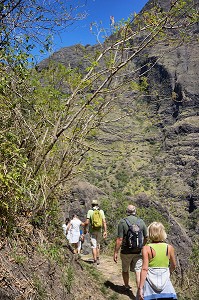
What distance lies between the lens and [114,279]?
735 cm

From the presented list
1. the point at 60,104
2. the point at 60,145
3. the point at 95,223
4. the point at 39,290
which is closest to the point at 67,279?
the point at 39,290

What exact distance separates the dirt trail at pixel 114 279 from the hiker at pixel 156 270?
250 cm

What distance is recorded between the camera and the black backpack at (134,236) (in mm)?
5676

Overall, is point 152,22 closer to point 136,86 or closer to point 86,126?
point 136,86

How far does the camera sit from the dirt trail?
253 inches

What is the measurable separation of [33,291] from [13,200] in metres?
1.34

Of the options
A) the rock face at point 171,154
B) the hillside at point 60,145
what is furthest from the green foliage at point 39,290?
the rock face at point 171,154

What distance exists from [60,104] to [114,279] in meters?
3.76

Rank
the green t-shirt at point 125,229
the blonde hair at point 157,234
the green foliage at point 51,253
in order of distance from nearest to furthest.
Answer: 1. the blonde hair at point 157,234
2. the green foliage at point 51,253
3. the green t-shirt at point 125,229

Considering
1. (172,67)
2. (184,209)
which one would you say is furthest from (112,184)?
(172,67)

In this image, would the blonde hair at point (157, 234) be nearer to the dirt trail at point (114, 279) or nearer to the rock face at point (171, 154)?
the dirt trail at point (114, 279)

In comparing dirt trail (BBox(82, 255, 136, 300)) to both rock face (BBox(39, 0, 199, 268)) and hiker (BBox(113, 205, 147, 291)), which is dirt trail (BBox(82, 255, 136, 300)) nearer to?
hiker (BBox(113, 205, 147, 291))

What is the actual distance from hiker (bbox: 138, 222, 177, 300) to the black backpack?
1.61 m

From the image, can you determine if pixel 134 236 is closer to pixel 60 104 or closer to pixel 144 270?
pixel 144 270
